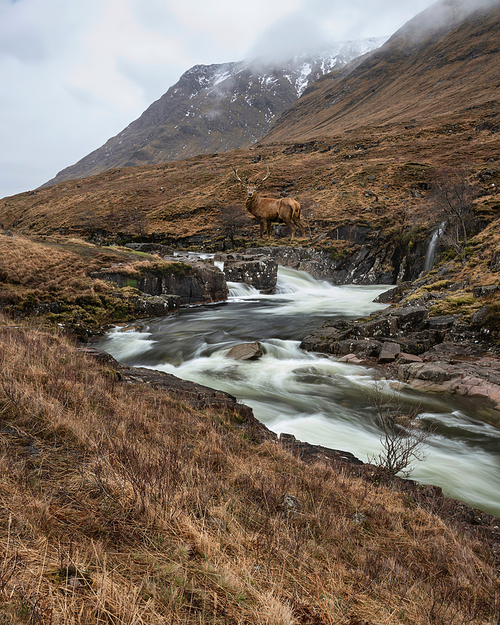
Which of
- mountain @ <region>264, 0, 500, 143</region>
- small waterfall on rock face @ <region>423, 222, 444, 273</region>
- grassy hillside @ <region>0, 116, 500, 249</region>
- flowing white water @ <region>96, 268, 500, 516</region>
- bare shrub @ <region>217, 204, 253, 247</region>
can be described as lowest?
flowing white water @ <region>96, 268, 500, 516</region>

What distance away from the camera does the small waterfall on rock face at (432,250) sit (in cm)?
2493

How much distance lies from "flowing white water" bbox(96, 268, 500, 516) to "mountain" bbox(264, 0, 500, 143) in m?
72.8

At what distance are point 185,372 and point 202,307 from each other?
397 inches

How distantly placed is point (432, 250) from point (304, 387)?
68.9 feet

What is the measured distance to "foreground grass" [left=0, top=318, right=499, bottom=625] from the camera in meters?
1.68

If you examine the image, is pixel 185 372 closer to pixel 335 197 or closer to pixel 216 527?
pixel 216 527

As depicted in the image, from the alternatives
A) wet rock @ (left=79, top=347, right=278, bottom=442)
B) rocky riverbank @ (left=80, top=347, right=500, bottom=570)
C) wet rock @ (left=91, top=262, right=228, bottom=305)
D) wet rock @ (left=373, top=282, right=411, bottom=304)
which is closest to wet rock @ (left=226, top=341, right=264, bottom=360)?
wet rock @ (left=79, top=347, right=278, bottom=442)

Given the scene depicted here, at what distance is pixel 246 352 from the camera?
11.8 m

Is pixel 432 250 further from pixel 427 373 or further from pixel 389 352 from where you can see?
pixel 427 373

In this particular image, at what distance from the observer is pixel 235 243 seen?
39.4m

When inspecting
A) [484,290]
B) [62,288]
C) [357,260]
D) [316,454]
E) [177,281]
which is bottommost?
[316,454]

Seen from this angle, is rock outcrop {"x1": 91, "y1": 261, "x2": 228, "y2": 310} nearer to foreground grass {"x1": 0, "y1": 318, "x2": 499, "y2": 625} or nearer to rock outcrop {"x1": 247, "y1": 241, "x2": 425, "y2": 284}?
rock outcrop {"x1": 247, "y1": 241, "x2": 425, "y2": 284}

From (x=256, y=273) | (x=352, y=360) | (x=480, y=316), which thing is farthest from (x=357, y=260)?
(x=352, y=360)

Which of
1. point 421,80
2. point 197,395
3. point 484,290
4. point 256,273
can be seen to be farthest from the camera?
point 421,80
